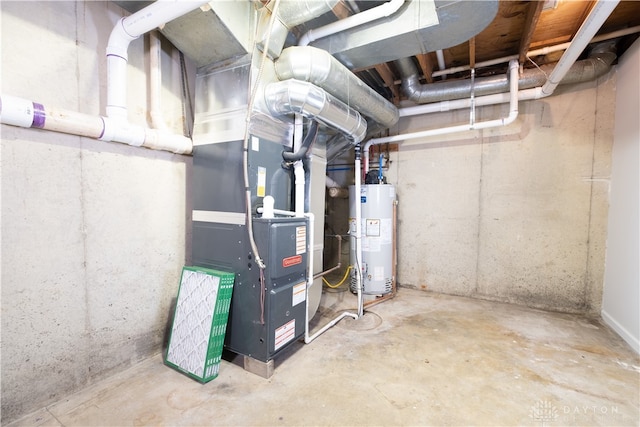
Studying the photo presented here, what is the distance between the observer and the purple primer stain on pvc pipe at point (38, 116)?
1.31m

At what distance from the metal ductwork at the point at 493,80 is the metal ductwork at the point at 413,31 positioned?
2.72 feet

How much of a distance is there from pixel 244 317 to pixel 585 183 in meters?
3.57

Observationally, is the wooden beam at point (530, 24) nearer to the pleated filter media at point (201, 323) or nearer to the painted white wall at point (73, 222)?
the painted white wall at point (73, 222)

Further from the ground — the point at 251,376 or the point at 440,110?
the point at 440,110

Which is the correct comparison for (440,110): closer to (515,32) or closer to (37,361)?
(515,32)

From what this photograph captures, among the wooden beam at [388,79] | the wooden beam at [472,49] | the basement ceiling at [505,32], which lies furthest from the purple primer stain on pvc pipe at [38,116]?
the wooden beam at [472,49]

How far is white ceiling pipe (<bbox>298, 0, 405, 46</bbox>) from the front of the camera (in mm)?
1740

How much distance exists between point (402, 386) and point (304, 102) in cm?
194

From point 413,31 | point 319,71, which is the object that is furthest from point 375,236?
point 413,31

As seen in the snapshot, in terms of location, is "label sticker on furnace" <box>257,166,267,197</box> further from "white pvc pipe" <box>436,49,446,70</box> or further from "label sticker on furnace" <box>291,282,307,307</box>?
"white pvc pipe" <box>436,49,446,70</box>

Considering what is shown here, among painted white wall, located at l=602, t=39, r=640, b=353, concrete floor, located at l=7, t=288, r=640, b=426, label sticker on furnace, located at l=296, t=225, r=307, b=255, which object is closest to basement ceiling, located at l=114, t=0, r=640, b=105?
painted white wall, located at l=602, t=39, r=640, b=353

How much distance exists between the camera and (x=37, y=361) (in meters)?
1.42

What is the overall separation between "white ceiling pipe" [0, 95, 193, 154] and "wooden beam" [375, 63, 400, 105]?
2087 mm

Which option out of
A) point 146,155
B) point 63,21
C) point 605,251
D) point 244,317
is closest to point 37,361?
point 244,317
